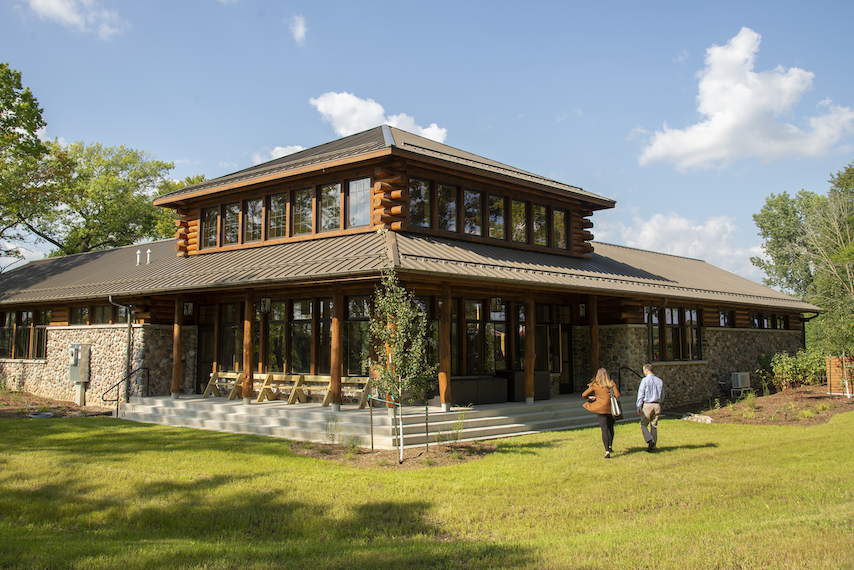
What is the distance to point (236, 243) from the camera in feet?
56.2

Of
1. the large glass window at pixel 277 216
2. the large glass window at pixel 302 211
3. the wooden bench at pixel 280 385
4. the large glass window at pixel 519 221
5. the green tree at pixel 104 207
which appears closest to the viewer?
the wooden bench at pixel 280 385

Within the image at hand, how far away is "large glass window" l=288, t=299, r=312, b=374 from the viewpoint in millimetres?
14945

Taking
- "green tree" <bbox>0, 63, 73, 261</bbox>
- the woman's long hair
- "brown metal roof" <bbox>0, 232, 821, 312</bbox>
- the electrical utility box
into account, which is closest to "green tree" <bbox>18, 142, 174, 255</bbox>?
"green tree" <bbox>0, 63, 73, 261</bbox>

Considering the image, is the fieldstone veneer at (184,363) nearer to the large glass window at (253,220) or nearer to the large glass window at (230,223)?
the large glass window at (230,223)

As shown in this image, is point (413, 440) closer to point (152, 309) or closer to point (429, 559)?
point (429, 559)

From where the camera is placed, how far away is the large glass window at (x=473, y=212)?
15350mm

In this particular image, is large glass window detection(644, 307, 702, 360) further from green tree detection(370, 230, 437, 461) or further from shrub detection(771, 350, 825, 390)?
green tree detection(370, 230, 437, 461)

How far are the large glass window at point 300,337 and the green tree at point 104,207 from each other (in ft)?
86.3

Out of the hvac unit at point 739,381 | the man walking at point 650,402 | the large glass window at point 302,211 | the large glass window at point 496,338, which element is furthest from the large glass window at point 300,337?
the hvac unit at point 739,381

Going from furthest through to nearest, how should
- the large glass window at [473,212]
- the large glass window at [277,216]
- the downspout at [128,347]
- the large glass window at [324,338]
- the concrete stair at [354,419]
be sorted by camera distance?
the downspout at [128,347] → the large glass window at [277,216] → the large glass window at [473,212] → the large glass window at [324,338] → the concrete stair at [354,419]

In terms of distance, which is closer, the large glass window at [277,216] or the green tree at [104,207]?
the large glass window at [277,216]

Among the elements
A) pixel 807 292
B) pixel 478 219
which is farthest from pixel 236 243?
pixel 807 292

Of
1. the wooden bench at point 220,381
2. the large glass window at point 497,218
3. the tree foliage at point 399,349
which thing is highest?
the large glass window at point 497,218

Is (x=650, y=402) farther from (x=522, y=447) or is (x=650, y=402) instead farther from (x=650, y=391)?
(x=522, y=447)
